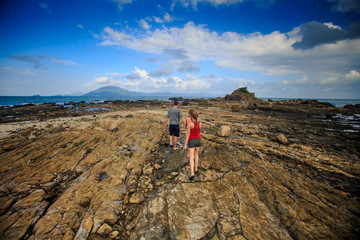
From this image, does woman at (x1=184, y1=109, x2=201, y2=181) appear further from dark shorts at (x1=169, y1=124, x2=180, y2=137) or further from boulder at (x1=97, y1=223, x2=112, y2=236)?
boulder at (x1=97, y1=223, x2=112, y2=236)

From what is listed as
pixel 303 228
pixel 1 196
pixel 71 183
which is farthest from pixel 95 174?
pixel 303 228

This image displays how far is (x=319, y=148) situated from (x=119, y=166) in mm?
10442

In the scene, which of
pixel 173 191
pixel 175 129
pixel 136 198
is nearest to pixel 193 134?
pixel 173 191

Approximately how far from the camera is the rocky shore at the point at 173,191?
3.27 metres

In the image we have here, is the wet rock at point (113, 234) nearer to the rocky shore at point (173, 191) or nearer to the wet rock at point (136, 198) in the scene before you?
the rocky shore at point (173, 191)

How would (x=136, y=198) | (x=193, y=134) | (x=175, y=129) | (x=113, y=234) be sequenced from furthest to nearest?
(x=175, y=129), (x=193, y=134), (x=136, y=198), (x=113, y=234)

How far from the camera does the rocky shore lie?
327 cm

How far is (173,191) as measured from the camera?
4.34 meters

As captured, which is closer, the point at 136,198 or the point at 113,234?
the point at 113,234

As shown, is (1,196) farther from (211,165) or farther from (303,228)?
(303,228)

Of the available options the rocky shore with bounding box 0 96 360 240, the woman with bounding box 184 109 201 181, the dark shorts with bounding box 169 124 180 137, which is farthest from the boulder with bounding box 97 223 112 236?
the dark shorts with bounding box 169 124 180 137

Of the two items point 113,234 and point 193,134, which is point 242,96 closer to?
point 193,134

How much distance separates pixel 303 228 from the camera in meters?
3.19

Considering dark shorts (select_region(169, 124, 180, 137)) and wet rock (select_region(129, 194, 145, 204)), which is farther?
dark shorts (select_region(169, 124, 180, 137))
